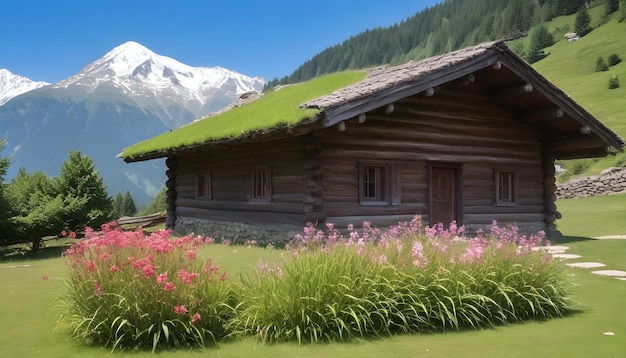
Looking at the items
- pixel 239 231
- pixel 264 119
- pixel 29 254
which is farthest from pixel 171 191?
pixel 264 119

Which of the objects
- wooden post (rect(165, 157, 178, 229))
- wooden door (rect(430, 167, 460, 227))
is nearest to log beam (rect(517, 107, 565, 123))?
wooden door (rect(430, 167, 460, 227))

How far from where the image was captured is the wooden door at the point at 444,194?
50.8 ft

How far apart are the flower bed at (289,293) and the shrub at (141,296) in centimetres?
1

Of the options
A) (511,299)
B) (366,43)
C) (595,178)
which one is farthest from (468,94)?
(366,43)

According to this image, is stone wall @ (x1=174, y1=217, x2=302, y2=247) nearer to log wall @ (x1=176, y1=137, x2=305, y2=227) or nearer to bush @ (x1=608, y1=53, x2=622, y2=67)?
log wall @ (x1=176, y1=137, x2=305, y2=227)

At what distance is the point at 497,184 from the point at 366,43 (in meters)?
147

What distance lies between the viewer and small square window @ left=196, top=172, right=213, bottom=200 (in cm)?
1880

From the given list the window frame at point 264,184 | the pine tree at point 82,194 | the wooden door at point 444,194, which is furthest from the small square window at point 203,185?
the wooden door at point 444,194

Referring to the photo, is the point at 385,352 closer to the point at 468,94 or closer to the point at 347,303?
the point at 347,303

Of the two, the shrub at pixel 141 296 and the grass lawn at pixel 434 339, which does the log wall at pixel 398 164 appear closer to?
the grass lawn at pixel 434 339

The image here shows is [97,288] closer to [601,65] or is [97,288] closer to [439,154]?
[439,154]

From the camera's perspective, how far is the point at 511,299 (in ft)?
22.1

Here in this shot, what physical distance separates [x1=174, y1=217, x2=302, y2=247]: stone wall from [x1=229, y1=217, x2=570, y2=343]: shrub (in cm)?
698

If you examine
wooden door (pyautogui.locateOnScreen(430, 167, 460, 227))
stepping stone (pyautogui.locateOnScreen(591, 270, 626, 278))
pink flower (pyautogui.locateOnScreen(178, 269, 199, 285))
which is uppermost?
wooden door (pyautogui.locateOnScreen(430, 167, 460, 227))
